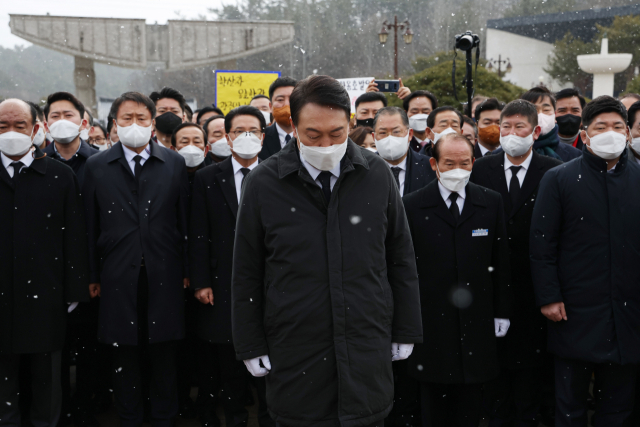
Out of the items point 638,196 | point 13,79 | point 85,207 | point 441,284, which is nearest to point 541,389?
point 441,284

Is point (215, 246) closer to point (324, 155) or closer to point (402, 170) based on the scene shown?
point (402, 170)

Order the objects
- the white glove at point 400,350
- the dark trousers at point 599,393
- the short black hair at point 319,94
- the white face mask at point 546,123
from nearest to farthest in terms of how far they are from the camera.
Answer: the short black hair at point 319,94, the white glove at point 400,350, the dark trousers at point 599,393, the white face mask at point 546,123

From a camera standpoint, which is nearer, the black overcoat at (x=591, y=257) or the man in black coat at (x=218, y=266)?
the black overcoat at (x=591, y=257)

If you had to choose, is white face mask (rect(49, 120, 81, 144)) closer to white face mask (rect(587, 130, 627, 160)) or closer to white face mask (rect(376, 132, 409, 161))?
white face mask (rect(376, 132, 409, 161))

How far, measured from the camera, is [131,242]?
4109 mm

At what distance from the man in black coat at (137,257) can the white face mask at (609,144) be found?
2951mm

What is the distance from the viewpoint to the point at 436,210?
12.6 ft

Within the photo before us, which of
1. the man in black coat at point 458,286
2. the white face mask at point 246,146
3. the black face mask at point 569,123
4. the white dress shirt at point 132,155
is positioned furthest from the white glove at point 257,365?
the black face mask at point 569,123

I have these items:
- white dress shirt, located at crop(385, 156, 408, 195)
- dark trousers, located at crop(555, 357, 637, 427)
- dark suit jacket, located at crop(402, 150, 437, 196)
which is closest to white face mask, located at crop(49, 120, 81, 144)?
white dress shirt, located at crop(385, 156, 408, 195)

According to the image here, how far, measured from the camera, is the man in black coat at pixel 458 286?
12.3 feet

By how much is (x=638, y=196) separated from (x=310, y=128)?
2.32 m

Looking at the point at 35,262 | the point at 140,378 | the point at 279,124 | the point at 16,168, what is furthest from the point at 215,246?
the point at 279,124

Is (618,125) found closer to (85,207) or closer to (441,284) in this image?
(441,284)

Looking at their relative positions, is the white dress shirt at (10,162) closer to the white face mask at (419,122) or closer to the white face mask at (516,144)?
the white face mask at (516,144)
